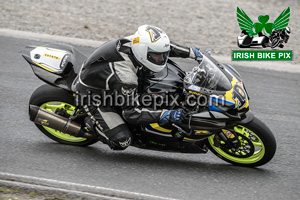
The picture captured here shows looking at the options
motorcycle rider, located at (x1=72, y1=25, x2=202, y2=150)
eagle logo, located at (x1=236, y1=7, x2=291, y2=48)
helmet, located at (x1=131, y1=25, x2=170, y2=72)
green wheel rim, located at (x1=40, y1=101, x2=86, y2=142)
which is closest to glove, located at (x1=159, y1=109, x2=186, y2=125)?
motorcycle rider, located at (x1=72, y1=25, x2=202, y2=150)

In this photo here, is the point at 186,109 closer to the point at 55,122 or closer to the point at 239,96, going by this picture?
the point at 239,96

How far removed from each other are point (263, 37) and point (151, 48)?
623 cm

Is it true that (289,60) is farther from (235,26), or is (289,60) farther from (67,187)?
(67,187)

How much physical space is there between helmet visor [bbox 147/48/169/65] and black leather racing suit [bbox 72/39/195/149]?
7.6 inches

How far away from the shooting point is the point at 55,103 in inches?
217

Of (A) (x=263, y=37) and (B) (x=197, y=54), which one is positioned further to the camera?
(A) (x=263, y=37)

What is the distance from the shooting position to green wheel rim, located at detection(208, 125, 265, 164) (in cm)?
499

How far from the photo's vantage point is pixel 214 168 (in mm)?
5242

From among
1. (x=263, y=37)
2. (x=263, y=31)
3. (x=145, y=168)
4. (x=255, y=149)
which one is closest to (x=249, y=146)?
(x=255, y=149)

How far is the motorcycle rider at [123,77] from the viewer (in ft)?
15.4

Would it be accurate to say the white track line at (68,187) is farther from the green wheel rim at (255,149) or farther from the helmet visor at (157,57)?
the helmet visor at (157,57)

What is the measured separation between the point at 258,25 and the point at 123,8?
3.36 metres

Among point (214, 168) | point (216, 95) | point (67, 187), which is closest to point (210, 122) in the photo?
point (216, 95)

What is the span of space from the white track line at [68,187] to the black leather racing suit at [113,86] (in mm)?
664
